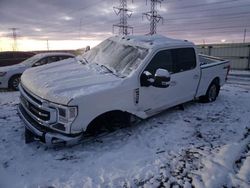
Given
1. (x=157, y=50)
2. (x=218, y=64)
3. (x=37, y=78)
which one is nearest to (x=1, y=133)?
(x=37, y=78)

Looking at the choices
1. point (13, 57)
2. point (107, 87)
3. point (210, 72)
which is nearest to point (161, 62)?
point (107, 87)

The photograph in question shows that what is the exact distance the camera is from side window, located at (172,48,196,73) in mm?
6517

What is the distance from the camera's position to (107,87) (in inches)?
188

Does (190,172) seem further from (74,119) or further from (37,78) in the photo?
(37,78)

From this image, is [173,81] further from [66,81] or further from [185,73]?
[66,81]

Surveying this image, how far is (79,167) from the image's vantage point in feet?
13.8

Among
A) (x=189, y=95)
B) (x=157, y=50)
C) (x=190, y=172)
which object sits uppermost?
(x=157, y=50)

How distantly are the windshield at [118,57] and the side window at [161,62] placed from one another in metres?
0.23

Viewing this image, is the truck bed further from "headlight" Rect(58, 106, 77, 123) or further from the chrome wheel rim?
"headlight" Rect(58, 106, 77, 123)

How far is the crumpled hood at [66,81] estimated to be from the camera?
4414 millimetres

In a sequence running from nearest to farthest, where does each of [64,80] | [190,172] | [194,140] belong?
[190,172] → [64,80] → [194,140]

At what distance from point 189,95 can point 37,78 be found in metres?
3.84

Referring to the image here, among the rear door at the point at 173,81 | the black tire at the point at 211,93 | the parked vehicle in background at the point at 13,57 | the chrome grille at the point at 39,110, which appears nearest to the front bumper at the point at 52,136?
the chrome grille at the point at 39,110

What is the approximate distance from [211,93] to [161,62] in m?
3.11
